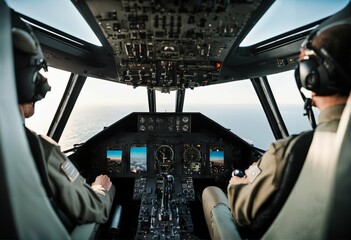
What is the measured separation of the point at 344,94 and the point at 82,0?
1552 mm

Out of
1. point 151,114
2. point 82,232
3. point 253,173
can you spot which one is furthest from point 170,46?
point 82,232

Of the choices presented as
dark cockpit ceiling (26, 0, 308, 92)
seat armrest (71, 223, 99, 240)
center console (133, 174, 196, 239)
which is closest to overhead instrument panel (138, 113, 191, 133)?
dark cockpit ceiling (26, 0, 308, 92)

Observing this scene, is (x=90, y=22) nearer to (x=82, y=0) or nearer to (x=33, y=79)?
(x=82, y=0)

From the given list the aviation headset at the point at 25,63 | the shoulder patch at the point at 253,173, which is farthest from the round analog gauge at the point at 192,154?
the aviation headset at the point at 25,63

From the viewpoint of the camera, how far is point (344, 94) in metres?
1.11

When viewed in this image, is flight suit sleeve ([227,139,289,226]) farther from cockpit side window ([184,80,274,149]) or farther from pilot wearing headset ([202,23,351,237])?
cockpit side window ([184,80,274,149])

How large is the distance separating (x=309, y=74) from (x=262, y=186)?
0.57m

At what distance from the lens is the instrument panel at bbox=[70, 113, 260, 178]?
3.35 metres

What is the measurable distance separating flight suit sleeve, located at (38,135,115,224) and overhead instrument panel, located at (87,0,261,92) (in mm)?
874

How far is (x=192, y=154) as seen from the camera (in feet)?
11.2

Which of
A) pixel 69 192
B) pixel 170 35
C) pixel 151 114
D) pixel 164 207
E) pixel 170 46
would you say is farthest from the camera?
pixel 151 114

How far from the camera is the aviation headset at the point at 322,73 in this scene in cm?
106

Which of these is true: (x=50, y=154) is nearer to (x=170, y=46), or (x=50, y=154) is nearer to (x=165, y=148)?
(x=170, y=46)

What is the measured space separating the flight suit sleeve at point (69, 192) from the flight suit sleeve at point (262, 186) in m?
0.80
